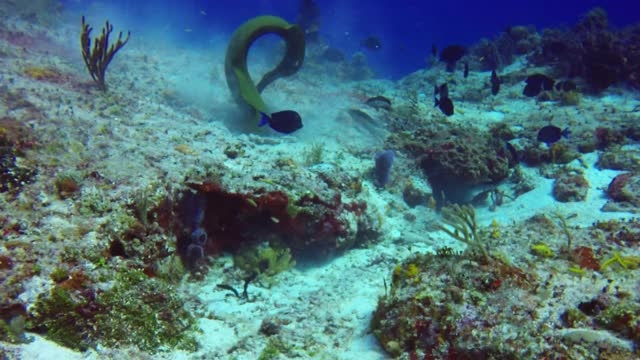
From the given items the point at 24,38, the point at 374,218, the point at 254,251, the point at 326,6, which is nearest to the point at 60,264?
the point at 254,251

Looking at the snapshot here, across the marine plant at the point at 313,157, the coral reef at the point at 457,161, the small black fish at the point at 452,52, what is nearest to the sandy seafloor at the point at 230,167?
the marine plant at the point at 313,157

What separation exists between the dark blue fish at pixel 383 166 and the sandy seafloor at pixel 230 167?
0.27 m

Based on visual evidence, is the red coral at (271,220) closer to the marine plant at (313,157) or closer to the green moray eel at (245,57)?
the marine plant at (313,157)

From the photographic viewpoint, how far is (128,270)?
3.23 m

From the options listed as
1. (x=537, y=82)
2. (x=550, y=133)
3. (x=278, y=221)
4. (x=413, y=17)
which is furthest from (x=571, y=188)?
(x=413, y=17)

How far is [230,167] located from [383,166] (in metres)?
3.30

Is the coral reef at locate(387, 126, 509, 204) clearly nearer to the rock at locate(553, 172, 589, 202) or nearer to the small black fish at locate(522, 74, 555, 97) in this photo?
the rock at locate(553, 172, 589, 202)

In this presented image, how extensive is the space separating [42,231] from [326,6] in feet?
250

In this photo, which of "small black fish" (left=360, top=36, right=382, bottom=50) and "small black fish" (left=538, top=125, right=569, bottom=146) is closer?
"small black fish" (left=538, top=125, right=569, bottom=146)

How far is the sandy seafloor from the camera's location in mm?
3447

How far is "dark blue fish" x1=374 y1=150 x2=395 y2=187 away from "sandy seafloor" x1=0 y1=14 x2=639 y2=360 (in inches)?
10.6

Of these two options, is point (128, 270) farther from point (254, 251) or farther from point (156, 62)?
point (156, 62)

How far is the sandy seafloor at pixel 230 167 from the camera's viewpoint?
3.45 m

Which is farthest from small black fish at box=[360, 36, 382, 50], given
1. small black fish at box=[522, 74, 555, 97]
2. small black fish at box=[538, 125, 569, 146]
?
small black fish at box=[538, 125, 569, 146]
